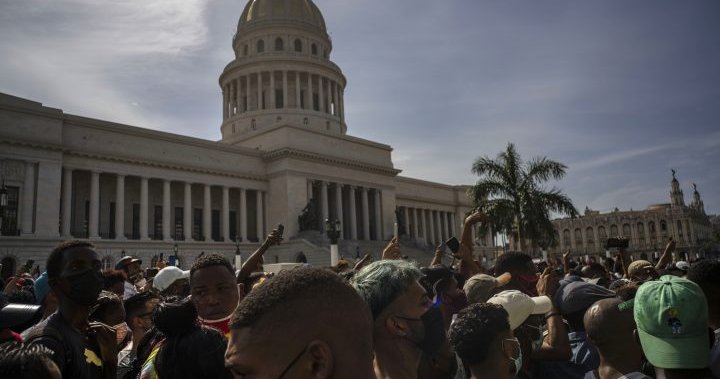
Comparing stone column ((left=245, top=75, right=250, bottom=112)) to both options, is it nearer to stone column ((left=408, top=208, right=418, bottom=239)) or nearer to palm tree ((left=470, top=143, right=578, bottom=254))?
stone column ((left=408, top=208, right=418, bottom=239))

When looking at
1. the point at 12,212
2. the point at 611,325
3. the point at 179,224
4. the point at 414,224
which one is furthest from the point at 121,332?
the point at 414,224

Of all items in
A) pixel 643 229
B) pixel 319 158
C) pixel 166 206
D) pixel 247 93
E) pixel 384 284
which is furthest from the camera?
pixel 643 229

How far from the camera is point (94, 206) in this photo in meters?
37.7

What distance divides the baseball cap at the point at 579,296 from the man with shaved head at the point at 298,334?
8.58 ft

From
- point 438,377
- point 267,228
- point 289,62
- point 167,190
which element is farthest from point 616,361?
point 289,62

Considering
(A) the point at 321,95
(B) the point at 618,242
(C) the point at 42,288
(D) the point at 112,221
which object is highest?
(A) the point at 321,95

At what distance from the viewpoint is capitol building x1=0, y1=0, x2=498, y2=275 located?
3450 centimetres

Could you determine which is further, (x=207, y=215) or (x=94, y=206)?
(x=207, y=215)

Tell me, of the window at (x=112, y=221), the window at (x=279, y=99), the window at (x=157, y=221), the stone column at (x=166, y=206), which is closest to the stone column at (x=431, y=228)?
the window at (x=279, y=99)

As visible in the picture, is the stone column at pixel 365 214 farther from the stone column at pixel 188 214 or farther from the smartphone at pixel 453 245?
the smartphone at pixel 453 245

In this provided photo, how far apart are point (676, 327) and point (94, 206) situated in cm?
4063

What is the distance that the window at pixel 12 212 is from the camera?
33.0 m

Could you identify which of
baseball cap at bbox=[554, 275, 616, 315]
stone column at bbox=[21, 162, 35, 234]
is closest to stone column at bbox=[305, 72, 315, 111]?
stone column at bbox=[21, 162, 35, 234]

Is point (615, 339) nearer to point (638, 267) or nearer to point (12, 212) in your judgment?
point (638, 267)
